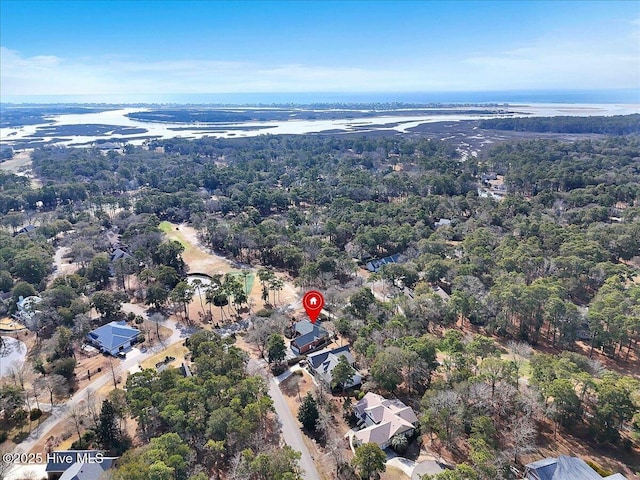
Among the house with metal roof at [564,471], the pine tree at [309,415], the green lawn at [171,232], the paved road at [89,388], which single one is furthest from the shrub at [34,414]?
the green lawn at [171,232]

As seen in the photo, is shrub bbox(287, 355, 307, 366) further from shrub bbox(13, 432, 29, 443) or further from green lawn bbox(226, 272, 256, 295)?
shrub bbox(13, 432, 29, 443)

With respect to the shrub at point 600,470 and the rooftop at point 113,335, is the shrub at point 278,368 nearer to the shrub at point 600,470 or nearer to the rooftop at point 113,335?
the rooftop at point 113,335

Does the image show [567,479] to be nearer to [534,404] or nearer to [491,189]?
[534,404]

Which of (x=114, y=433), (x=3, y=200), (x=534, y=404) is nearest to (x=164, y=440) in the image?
(x=114, y=433)

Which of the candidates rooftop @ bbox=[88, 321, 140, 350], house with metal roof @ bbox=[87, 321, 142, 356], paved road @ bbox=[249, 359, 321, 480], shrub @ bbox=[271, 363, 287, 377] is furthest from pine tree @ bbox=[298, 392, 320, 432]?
rooftop @ bbox=[88, 321, 140, 350]

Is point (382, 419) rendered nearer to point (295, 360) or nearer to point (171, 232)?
point (295, 360)

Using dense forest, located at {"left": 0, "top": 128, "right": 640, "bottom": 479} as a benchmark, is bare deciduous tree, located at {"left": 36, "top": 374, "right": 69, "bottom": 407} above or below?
below

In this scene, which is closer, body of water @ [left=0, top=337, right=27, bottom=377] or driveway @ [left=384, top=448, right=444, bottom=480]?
driveway @ [left=384, top=448, right=444, bottom=480]
